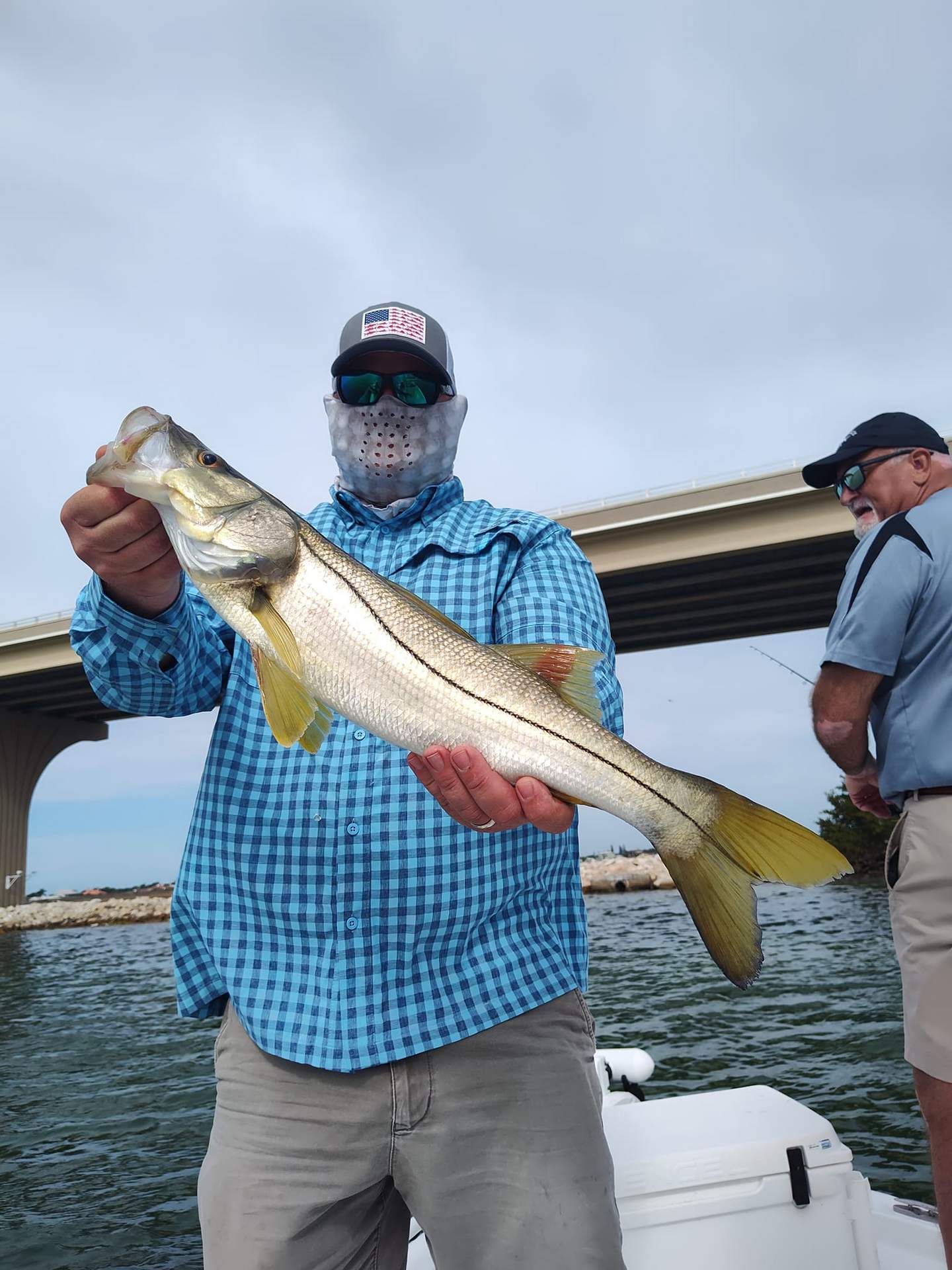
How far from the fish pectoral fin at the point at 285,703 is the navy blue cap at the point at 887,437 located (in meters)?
3.34

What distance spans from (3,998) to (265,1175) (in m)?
22.0

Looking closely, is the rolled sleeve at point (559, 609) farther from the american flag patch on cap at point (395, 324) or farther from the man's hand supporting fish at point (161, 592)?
the american flag patch on cap at point (395, 324)

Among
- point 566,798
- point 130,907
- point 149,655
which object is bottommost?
point 130,907

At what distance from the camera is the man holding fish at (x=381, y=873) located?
2287 mm

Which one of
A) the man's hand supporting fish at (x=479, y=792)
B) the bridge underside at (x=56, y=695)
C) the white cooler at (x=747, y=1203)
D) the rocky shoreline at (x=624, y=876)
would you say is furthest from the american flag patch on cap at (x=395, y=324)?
the rocky shoreline at (x=624, y=876)

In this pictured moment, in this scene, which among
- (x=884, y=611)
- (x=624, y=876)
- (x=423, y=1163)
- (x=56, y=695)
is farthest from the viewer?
(x=56, y=695)

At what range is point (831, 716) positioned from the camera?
3.94 m

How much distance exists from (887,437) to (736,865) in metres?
2.89

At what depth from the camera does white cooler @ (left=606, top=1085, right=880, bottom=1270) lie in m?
3.55

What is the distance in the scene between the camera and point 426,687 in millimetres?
2316

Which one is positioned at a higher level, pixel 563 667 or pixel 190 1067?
pixel 563 667

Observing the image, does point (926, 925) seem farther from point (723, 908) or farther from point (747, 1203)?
point (723, 908)

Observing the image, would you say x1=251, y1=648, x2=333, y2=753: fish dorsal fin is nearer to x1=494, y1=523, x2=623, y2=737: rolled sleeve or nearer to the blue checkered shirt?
the blue checkered shirt

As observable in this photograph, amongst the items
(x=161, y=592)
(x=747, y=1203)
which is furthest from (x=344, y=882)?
(x=747, y=1203)
